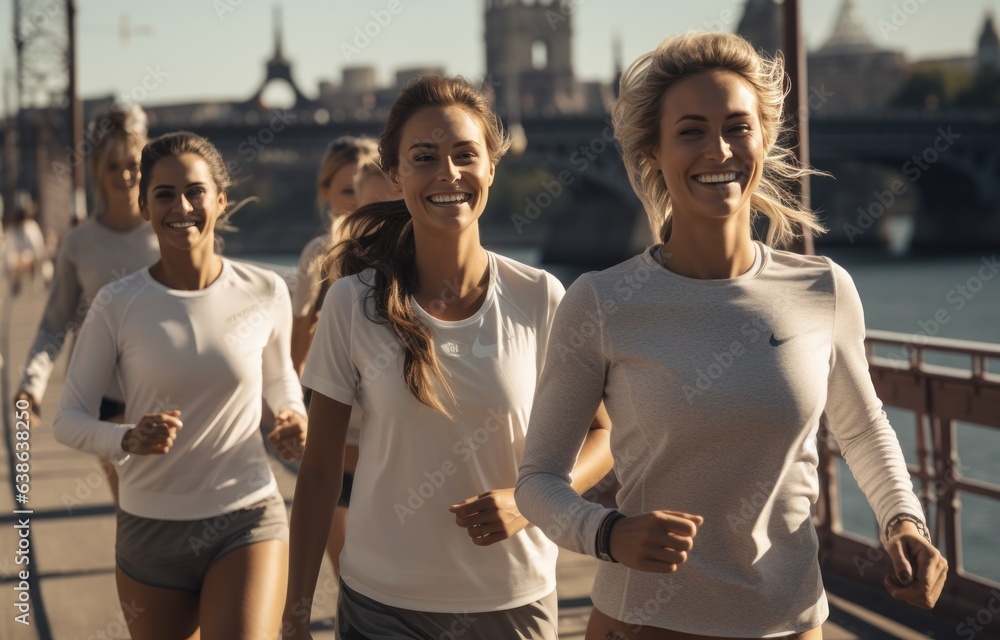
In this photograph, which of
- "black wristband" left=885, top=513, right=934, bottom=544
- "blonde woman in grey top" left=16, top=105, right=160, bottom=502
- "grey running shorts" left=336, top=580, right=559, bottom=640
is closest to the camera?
"black wristband" left=885, top=513, right=934, bottom=544

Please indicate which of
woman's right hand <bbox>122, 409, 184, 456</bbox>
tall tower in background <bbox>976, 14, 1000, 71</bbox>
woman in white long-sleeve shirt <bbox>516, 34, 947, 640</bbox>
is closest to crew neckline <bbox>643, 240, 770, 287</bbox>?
woman in white long-sleeve shirt <bbox>516, 34, 947, 640</bbox>

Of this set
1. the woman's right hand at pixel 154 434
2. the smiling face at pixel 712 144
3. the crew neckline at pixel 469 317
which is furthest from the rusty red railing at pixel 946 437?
the woman's right hand at pixel 154 434

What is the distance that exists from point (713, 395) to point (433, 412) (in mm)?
605

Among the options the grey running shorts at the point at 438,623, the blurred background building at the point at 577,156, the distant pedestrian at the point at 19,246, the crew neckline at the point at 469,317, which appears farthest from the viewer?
the blurred background building at the point at 577,156

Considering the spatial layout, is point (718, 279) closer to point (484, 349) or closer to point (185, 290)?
point (484, 349)

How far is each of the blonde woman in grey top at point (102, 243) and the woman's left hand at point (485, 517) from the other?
229 centimetres

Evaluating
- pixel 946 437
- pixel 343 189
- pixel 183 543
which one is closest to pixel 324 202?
pixel 343 189

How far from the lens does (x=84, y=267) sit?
175 inches

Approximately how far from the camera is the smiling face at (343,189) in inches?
191

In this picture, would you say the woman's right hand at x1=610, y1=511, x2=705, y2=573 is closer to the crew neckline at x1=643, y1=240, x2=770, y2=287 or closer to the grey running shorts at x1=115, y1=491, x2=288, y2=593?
the crew neckline at x1=643, y1=240, x2=770, y2=287

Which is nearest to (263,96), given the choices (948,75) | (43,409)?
(948,75)

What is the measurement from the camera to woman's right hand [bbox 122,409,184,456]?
117 inches

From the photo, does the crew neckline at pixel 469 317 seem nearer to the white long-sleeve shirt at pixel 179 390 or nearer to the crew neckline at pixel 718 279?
the crew neckline at pixel 718 279

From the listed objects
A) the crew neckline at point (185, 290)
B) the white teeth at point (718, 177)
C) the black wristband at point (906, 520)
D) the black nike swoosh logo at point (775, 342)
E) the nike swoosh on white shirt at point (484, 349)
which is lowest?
the black wristband at point (906, 520)
